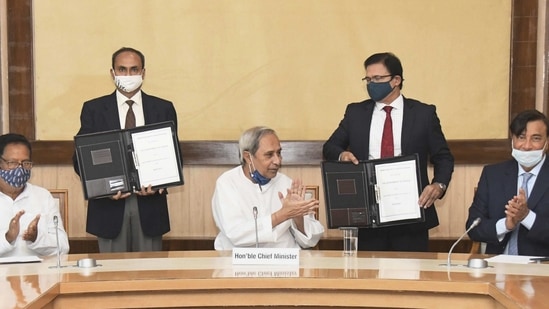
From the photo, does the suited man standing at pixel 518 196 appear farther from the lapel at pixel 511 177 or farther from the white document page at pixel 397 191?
the white document page at pixel 397 191

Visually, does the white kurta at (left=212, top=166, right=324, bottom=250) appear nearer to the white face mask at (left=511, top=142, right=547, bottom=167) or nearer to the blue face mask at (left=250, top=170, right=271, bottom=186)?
the blue face mask at (left=250, top=170, right=271, bottom=186)

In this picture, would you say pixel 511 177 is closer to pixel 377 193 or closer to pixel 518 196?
pixel 518 196

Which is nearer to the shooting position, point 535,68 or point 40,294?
point 40,294

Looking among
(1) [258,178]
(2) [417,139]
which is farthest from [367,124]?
(1) [258,178]

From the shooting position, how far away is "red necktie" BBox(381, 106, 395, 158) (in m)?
5.13

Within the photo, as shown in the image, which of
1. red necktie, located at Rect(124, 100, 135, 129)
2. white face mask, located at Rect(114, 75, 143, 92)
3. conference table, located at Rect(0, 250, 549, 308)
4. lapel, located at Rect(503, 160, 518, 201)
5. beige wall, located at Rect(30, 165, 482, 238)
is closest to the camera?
conference table, located at Rect(0, 250, 549, 308)

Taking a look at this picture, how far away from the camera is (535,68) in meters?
6.23

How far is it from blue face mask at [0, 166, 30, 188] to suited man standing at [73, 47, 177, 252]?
1.43 feet

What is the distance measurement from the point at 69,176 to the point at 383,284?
319 centimetres

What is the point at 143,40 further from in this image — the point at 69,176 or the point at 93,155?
the point at 93,155

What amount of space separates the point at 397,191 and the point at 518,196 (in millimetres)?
652

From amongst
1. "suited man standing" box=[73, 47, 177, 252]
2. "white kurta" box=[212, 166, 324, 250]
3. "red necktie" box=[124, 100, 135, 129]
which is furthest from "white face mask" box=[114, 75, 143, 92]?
"white kurta" box=[212, 166, 324, 250]

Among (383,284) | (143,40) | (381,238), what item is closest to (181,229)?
(143,40)

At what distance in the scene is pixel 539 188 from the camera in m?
4.73
